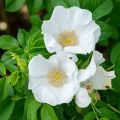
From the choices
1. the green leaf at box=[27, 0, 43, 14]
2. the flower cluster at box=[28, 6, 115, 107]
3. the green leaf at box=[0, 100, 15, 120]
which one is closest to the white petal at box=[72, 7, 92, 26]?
the flower cluster at box=[28, 6, 115, 107]

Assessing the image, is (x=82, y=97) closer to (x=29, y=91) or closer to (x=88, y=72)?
(x=88, y=72)

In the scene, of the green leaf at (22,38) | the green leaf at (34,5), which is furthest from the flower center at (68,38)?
the green leaf at (34,5)

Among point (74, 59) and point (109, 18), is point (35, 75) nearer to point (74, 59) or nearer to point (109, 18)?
point (74, 59)

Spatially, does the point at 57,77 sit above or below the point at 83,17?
below

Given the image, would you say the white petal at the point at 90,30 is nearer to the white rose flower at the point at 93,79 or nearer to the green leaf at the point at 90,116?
the white rose flower at the point at 93,79

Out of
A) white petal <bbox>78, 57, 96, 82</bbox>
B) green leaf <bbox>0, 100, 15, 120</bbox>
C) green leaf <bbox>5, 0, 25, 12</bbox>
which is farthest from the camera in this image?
green leaf <bbox>5, 0, 25, 12</bbox>

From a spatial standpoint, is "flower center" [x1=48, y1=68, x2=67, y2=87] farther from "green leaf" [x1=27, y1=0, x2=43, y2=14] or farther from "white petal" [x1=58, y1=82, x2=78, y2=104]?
"green leaf" [x1=27, y1=0, x2=43, y2=14]

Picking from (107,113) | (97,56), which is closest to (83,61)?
(97,56)
